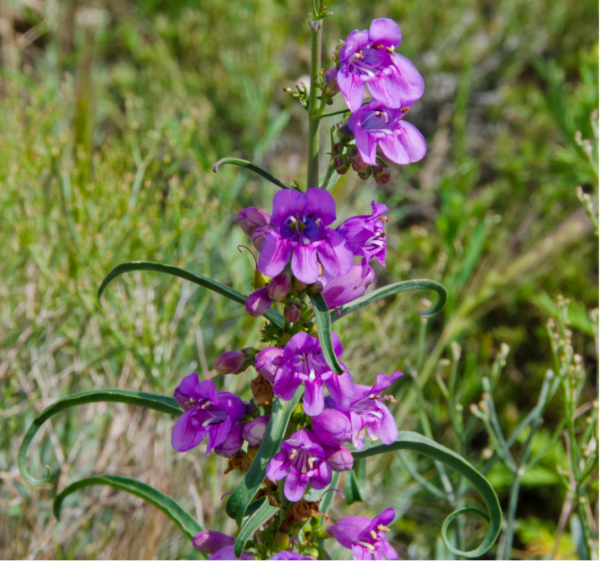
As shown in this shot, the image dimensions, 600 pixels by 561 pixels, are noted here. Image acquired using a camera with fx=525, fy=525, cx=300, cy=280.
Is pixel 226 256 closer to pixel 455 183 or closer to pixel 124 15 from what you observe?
pixel 455 183

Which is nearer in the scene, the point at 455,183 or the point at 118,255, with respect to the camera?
the point at 118,255

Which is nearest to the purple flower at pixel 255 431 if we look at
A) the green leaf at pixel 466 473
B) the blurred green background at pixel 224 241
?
the green leaf at pixel 466 473

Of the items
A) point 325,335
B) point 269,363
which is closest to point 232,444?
point 269,363

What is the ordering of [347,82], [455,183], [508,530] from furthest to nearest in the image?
[455,183] → [508,530] → [347,82]

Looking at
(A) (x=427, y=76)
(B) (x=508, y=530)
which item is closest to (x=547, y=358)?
(B) (x=508, y=530)

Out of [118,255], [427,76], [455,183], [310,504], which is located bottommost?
[310,504]

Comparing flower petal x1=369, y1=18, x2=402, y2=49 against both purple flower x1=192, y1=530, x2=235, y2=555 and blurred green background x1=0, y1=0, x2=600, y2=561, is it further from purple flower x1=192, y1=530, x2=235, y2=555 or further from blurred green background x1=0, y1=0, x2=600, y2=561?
blurred green background x1=0, y1=0, x2=600, y2=561
